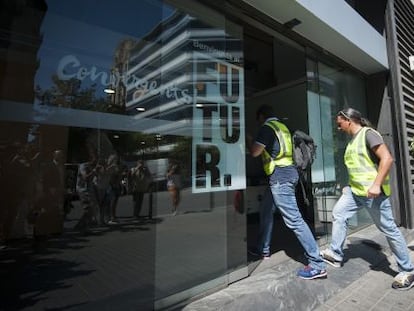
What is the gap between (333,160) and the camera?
17.4 ft

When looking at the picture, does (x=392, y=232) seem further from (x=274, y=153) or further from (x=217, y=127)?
(x=217, y=127)

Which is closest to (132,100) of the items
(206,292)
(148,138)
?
(148,138)

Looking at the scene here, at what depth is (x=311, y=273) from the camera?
3268 millimetres

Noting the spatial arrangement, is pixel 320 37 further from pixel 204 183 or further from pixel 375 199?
pixel 204 183

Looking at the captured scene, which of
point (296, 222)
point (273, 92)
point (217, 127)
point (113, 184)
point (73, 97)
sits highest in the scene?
point (273, 92)

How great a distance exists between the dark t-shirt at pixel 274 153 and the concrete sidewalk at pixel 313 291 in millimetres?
1088

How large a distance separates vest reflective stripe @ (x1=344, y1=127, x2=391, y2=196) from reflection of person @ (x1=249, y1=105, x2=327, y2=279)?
69 cm

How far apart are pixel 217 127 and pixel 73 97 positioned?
1.47 m

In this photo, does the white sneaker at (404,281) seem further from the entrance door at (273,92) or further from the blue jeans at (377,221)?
the entrance door at (273,92)

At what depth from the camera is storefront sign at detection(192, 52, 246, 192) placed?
3150 mm

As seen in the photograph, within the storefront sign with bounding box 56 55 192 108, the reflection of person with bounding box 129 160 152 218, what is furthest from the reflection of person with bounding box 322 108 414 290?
the reflection of person with bounding box 129 160 152 218

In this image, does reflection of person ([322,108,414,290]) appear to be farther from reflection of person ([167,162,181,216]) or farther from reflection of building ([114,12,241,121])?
reflection of person ([167,162,181,216])

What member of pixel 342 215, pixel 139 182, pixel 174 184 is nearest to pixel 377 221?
pixel 342 215

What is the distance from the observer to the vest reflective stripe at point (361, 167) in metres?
3.32
